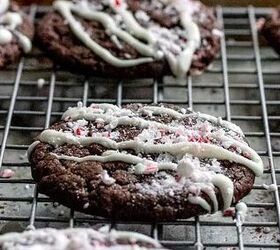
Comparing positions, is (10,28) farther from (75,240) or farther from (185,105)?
(75,240)

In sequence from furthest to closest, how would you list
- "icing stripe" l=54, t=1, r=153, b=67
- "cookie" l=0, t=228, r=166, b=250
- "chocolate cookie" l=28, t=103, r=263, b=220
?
"icing stripe" l=54, t=1, r=153, b=67, "chocolate cookie" l=28, t=103, r=263, b=220, "cookie" l=0, t=228, r=166, b=250

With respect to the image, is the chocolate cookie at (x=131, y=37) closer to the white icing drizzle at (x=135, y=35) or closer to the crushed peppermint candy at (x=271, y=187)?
the white icing drizzle at (x=135, y=35)

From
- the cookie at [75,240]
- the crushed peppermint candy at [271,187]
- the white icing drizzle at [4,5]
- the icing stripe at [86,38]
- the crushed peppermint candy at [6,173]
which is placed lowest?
the cookie at [75,240]

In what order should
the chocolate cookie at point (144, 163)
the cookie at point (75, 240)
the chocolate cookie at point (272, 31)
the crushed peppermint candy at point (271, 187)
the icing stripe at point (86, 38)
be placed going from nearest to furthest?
the cookie at point (75, 240)
the chocolate cookie at point (144, 163)
the crushed peppermint candy at point (271, 187)
the icing stripe at point (86, 38)
the chocolate cookie at point (272, 31)

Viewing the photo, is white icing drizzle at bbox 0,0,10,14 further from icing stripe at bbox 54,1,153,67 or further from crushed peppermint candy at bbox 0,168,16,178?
crushed peppermint candy at bbox 0,168,16,178

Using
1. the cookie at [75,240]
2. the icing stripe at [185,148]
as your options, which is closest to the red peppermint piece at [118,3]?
the icing stripe at [185,148]

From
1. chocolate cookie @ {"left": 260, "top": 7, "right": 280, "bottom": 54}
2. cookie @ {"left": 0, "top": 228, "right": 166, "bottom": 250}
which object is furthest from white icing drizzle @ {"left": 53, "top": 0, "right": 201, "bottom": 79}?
cookie @ {"left": 0, "top": 228, "right": 166, "bottom": 250}
